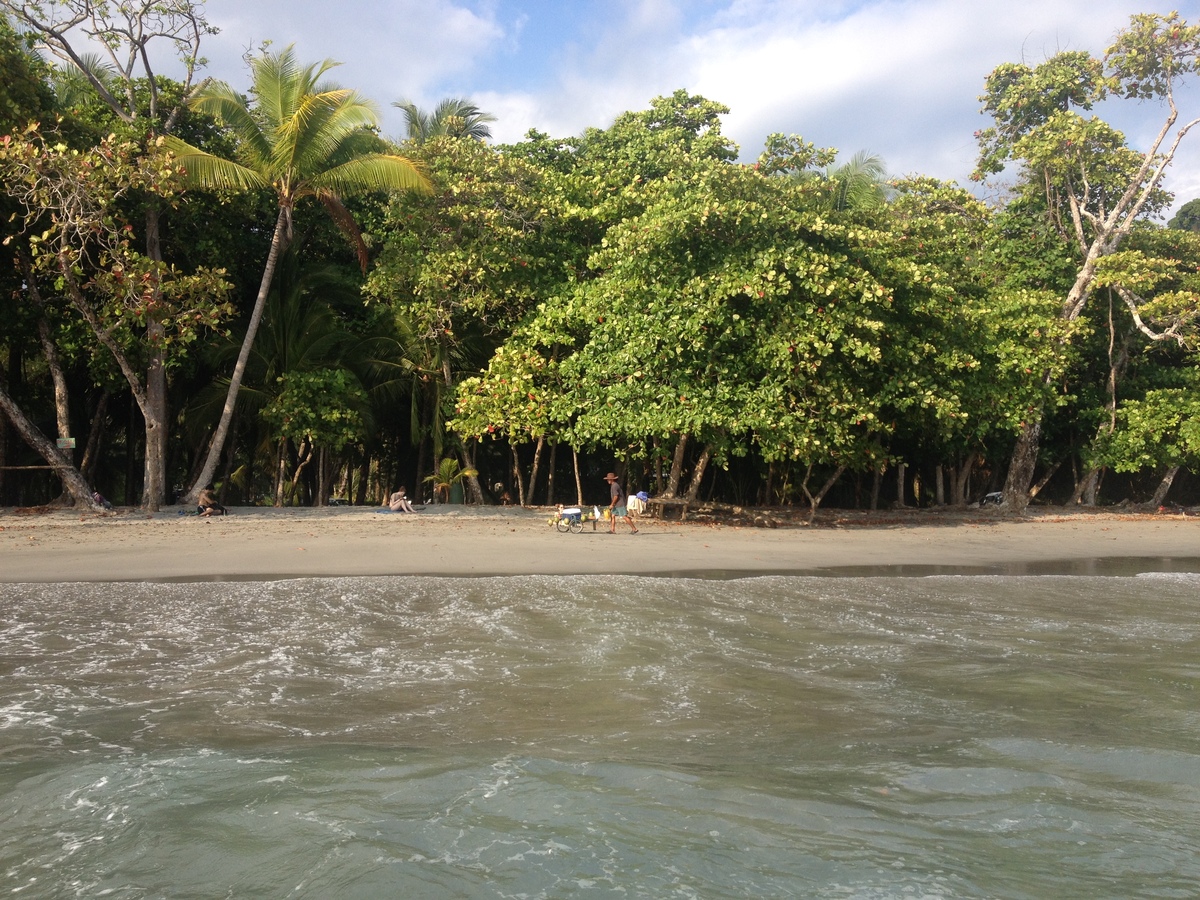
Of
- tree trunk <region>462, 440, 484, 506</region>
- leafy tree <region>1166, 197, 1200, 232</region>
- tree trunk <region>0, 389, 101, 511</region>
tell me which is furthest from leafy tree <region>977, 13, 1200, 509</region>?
leafy tree <region>1166, 197, 1200, 232</region>

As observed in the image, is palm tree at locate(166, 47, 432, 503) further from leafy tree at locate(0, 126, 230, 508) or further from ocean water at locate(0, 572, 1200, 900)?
ocean water at locate(0, 572, 1200, 900)

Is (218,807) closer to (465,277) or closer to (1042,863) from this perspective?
(1042,863)

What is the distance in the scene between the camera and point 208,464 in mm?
16031

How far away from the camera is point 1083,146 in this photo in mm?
20438

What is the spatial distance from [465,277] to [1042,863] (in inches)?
607

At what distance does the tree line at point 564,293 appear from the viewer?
14.9 meters

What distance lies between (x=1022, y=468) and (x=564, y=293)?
1112 centimetres

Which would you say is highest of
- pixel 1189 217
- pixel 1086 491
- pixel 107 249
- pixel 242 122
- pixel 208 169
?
pixel 1189 217

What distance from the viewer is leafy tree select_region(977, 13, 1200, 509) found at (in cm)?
2012

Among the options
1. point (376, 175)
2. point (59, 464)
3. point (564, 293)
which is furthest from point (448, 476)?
point (59, 464)

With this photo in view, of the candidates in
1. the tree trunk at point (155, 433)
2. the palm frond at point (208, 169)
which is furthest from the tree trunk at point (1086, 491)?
the tree trunk at point (155, 433)

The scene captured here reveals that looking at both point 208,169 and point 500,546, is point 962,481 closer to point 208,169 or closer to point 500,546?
point 500,546

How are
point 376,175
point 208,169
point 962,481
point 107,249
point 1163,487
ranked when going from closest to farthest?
point 107,249 → point 208,169 → point 376,175 → point 1163,487 → point 962,481

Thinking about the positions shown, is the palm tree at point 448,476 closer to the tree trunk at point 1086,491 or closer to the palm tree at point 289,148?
the palm tree at point 289,148
